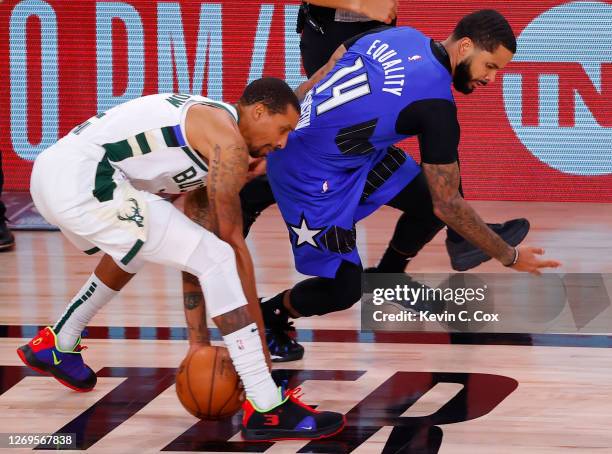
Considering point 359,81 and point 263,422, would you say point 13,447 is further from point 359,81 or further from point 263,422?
point 359,81

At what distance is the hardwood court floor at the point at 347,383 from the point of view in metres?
3.87

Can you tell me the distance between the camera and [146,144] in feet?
13.1

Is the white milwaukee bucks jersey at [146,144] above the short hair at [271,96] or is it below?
below

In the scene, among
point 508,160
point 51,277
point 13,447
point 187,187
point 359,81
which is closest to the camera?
point 13,447

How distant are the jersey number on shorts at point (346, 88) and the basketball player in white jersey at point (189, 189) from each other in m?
0.50

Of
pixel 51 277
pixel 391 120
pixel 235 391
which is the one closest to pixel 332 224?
pixel 391 120

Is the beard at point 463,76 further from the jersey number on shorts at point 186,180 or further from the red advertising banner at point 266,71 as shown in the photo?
the red advertising banner at point 266,71

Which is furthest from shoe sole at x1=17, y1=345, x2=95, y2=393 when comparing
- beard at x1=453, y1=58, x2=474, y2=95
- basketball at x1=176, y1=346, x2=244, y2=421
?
beard at x1=453, y1=58, x2=474, y2=95

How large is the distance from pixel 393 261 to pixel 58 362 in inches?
64.2

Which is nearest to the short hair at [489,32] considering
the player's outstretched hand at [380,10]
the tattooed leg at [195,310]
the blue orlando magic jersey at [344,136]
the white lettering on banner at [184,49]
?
the blue orlando magic jersey at [344,136]

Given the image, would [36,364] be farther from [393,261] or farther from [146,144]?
[393,261]

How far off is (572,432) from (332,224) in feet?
3.99

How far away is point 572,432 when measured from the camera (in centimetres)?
389

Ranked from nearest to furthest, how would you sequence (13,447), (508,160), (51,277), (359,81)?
(13,447) → (359,81) → (51,277) → (508,160)
